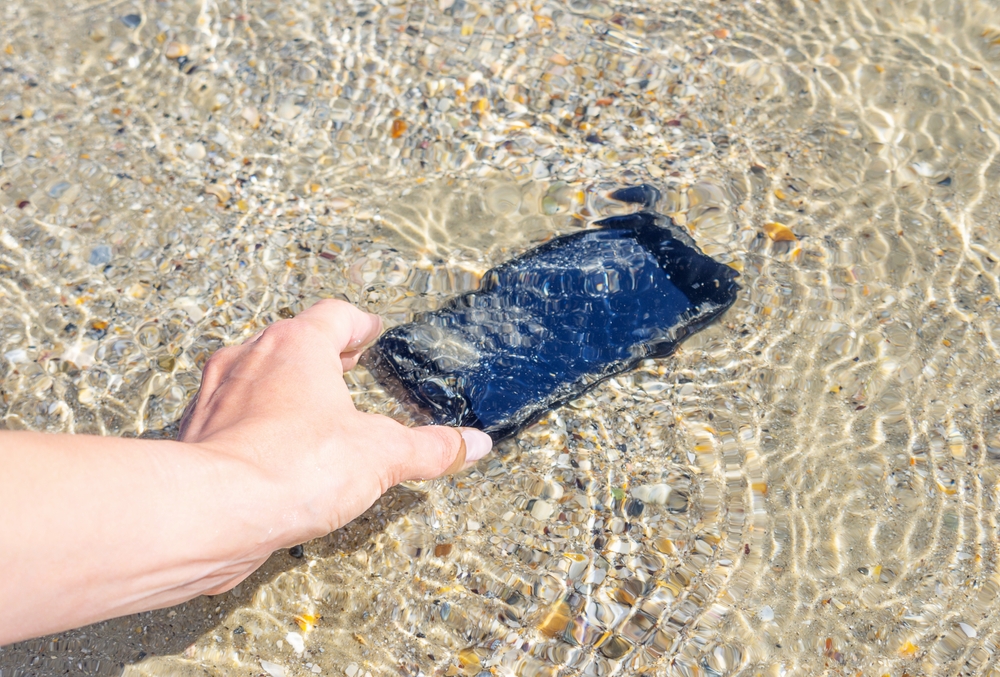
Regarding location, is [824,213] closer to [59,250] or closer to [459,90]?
[459,90]

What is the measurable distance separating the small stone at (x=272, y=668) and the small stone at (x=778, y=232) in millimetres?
2949

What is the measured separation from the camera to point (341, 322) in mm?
2822

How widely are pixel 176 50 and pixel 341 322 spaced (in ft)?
8.59

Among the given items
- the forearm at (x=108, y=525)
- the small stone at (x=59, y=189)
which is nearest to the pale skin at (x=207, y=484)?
the forearm at (x=108, y=525)

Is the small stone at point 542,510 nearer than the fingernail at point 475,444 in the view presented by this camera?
No

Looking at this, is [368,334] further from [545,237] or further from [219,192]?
[219,192]

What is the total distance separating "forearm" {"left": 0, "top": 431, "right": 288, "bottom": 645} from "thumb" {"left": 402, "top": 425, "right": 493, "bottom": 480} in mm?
673

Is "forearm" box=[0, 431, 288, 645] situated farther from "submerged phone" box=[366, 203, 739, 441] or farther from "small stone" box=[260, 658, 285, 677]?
"submerged phone" box=[366, 203, 739, 441]

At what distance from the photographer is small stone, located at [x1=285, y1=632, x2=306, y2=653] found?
288 centimetres

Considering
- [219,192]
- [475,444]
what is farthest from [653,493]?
[219,192]

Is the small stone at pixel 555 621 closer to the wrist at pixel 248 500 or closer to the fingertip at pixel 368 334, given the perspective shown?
the wrist at pixel 248 500

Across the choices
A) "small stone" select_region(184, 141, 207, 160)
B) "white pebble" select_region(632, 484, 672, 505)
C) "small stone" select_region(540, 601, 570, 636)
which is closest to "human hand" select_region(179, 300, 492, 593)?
"small stone" select_region(540, 601, 570, 636)

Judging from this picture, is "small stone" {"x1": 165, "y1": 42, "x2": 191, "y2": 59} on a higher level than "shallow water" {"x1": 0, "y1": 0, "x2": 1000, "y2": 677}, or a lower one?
higher

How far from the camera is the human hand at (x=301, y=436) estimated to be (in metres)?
2.11
